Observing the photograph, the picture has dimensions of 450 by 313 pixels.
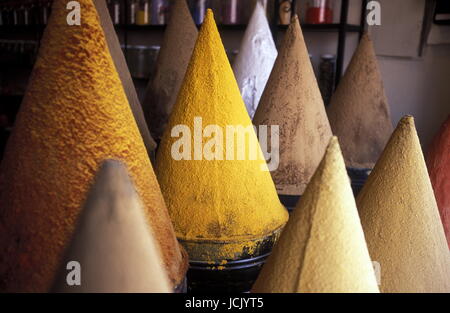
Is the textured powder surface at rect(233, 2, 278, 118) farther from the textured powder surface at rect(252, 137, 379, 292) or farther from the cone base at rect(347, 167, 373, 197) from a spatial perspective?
the textured powder surface at rect(252, 137, 379, 292)

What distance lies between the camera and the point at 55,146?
0.50 m

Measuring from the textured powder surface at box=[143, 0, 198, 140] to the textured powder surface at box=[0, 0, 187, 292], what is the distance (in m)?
0.78

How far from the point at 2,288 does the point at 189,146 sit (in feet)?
1.10

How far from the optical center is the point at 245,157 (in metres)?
0.73

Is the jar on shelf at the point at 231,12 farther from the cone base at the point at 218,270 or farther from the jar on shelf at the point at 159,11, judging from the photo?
the cone base at the point at 218,270

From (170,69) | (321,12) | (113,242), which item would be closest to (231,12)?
(321,12)

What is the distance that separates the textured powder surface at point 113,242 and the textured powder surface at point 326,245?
0.14 metres

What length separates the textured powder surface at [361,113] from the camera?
3.82ft

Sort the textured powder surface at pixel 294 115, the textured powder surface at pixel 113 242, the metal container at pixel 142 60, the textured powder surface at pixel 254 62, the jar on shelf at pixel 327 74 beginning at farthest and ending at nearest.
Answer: the metal container at pixel 142 60, the jar on shelf at pixel 327 74, the textured powder surface at pixel 254 62, the textured powder surface at pixel 294 115, the textured powder surface at pixel 113 242

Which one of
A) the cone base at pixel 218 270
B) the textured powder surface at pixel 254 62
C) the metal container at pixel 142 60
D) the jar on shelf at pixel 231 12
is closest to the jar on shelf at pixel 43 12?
the metal container at pixel 142 60

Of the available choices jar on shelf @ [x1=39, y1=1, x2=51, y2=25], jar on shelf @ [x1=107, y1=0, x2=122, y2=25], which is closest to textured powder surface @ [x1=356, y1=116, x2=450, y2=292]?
jar on shelf @ [x1=107, y1=0, x2=122, y2=25]

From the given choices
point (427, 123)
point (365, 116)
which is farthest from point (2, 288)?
point (427, 123)

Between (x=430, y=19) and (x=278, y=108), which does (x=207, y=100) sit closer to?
(x=278, y=108)

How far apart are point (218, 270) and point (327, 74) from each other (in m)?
1.91
